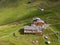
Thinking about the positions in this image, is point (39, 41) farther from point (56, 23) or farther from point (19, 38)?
point (56, 23)

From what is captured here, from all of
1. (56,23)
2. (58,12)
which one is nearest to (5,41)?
(56,23)

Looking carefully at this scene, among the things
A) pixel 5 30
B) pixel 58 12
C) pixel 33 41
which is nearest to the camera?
pixel 33 41

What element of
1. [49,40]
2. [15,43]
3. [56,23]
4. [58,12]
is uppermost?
[15,43]

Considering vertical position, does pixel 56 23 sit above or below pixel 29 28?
below

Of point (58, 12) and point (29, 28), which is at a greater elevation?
point (29, 28)

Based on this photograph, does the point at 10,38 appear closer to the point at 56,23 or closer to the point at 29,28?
the point at 29,28

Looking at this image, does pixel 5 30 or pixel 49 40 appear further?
pixel 5 30

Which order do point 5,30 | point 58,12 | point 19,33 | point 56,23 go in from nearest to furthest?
point 19,33
point 5,30
point 56,23
point 58,12

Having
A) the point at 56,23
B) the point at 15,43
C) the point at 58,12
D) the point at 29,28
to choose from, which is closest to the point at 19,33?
the point at 29,28

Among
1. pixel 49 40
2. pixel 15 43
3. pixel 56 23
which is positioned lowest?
pixel 56 23
